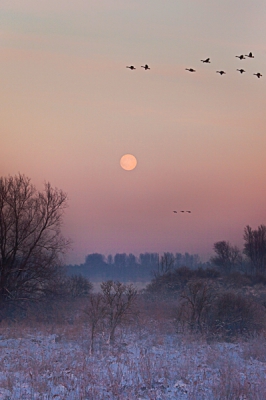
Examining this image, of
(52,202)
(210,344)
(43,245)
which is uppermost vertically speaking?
(52,202)

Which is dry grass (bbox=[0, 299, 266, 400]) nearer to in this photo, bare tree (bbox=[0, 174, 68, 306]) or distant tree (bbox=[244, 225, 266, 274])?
bare tree (bbox=[0, 174, 68, 306])

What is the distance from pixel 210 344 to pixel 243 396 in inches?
232

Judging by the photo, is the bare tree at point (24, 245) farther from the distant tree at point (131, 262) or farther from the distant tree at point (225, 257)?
the distant tree at point (131, 262)

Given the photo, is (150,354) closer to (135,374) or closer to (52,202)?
(135,374)

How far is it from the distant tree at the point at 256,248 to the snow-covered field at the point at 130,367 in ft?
146

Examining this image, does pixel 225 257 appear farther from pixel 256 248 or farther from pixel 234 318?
pixel 234 318

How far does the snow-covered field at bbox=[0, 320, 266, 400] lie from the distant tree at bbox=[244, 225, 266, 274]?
146 feet

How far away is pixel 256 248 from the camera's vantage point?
2302 inches

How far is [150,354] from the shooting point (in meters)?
12.6

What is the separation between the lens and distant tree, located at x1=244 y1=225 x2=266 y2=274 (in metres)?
57.0

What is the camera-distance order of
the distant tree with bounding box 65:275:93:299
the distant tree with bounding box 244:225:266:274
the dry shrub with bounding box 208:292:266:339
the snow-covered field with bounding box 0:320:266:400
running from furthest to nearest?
the distant tree with bounding box 244:225:266:274 → the distant tree with bounding box 65:275:93:299 → the dry shrub with bounding box 208:292:266:339 → the snow-covered field with bounding box 0:320:266:400

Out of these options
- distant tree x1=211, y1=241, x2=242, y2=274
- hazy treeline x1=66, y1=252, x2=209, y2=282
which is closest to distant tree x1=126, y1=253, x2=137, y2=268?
hazy treeline x1=66, y1=252, x2=209, y2=282

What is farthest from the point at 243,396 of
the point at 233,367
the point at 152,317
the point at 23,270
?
the point at 23,270

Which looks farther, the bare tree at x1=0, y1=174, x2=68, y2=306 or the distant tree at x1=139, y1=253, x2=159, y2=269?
the distant tree at x1=139, y1=253, x2=159, y2=269
